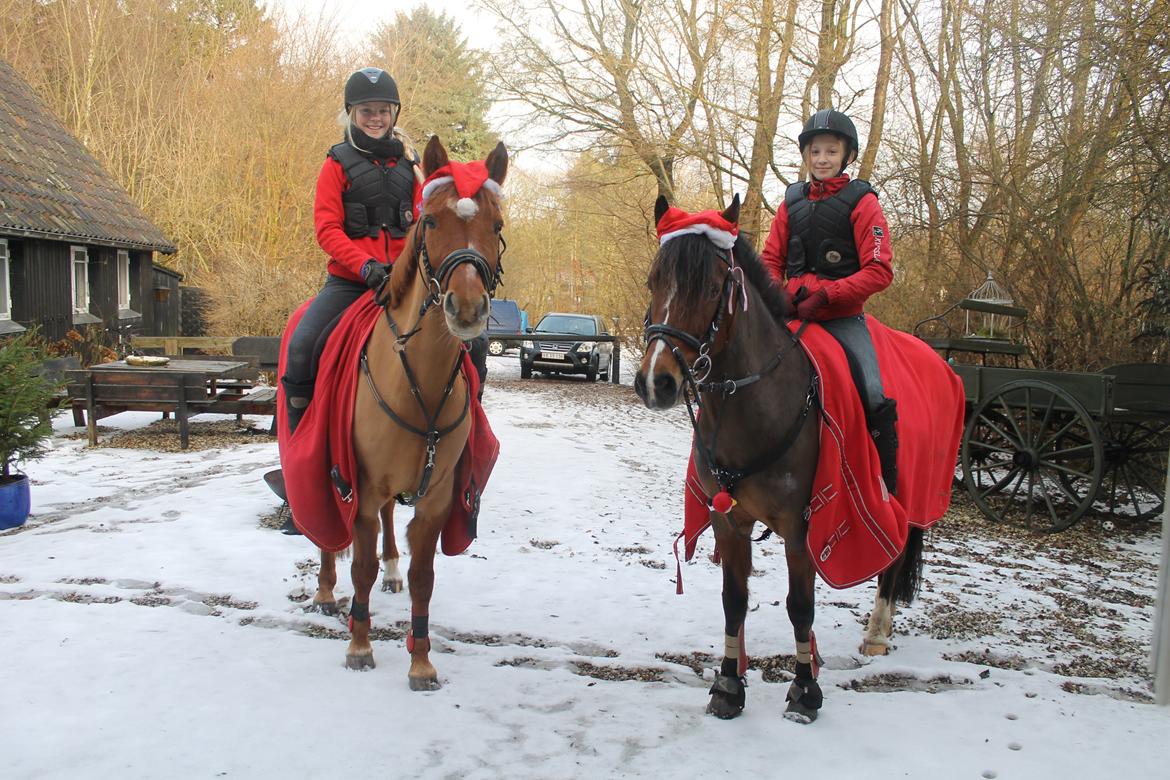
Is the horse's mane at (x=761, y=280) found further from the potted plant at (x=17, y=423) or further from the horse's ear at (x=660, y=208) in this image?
the potted plant at (x=17, y=423)

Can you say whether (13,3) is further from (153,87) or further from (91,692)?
(91,692)

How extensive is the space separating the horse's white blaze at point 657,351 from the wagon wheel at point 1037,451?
205 inches

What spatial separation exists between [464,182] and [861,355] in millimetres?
2111

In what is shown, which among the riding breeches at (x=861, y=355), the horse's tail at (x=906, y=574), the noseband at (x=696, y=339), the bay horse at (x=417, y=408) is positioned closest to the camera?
the noseband at (x=696, y=339)

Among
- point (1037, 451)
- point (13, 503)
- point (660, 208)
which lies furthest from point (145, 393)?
point (1037, 451)

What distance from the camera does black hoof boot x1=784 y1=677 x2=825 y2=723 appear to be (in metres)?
3.63

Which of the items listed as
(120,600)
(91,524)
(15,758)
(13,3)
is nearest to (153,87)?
(13,3)

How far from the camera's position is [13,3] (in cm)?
2197

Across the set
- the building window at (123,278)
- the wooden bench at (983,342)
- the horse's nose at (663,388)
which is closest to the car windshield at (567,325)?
the building window at (123,278)

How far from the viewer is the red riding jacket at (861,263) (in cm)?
398

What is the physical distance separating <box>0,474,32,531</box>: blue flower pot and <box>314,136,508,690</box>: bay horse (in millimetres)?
4163

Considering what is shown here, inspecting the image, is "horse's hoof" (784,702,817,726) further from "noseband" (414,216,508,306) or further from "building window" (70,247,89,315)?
"building window" (70,247,89,315)

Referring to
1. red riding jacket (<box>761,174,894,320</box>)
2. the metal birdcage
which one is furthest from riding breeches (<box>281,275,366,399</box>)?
the metal birdcage

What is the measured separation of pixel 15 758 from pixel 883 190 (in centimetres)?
1144
